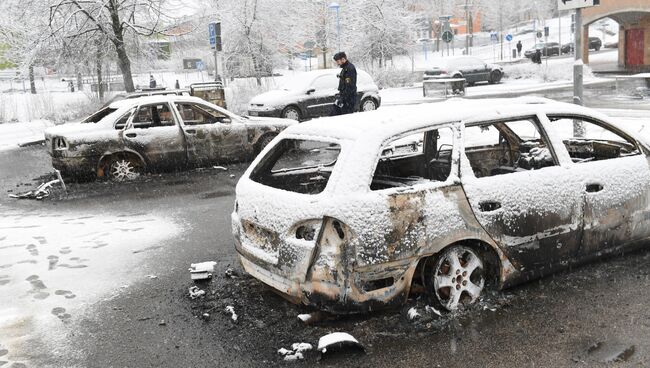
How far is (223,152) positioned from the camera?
12344mm

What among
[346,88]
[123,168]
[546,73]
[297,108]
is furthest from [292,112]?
[546,73]

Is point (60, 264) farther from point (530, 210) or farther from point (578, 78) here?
point (578, 78)

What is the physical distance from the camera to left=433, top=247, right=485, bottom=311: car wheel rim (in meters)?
4.77

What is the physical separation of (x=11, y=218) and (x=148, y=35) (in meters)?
19.1

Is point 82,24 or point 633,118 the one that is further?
point 82,24

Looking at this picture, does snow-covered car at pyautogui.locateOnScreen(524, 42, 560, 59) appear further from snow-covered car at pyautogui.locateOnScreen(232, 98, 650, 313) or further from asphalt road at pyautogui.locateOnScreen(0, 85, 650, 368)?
asphalt road at pyautogui.locateOnScreen(0, 85, 650, 368)

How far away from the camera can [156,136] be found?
1160cm

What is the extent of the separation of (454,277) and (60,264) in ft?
13.8

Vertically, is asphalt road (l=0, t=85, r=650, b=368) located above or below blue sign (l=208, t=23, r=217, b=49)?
below

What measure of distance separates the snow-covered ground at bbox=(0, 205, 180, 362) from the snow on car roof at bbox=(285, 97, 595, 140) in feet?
7.72

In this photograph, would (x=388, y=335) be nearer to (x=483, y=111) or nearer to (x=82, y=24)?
(x=483, y=111)

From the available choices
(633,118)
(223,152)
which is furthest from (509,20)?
(223,152)

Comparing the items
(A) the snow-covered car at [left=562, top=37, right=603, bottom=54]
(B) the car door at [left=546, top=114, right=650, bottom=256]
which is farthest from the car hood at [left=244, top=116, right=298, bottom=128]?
(A) the snow-covered car at [left=562, top=37, right=603, bottom=54]

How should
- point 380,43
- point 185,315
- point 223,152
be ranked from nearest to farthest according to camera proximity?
point 185,315, point 223,152, point 380,43
